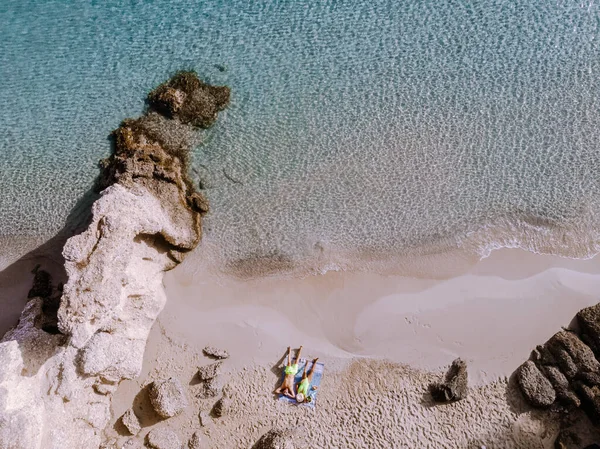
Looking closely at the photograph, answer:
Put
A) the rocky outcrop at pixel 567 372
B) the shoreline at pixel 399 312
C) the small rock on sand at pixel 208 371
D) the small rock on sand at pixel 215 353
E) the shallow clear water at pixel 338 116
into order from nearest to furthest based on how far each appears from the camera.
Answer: the rocky outcrop at pixel 567 372
the small rock on sand at pixel 208 371
the small rock on sand at pixel 215 353
the shoreline at pixel 399 312
the shallow clear water at pixel 338 116

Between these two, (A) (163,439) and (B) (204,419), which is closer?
(A) (163,439)

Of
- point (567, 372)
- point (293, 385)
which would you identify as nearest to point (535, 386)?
point (567, 372)

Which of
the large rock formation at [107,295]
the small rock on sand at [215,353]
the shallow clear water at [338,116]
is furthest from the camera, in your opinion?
the shallow clear water at [338,116]

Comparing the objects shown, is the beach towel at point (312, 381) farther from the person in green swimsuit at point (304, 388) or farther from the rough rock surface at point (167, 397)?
the rough rock surface at point (167, 397)

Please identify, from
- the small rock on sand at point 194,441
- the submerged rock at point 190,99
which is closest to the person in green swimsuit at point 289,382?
the small rock on sand at point 194,441

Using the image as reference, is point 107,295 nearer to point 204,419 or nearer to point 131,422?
point 131,422

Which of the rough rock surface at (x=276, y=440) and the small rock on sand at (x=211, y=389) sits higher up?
the small rock on sand at (x=211, y=389)

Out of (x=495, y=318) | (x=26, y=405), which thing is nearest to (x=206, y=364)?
(x=26, y=405)
